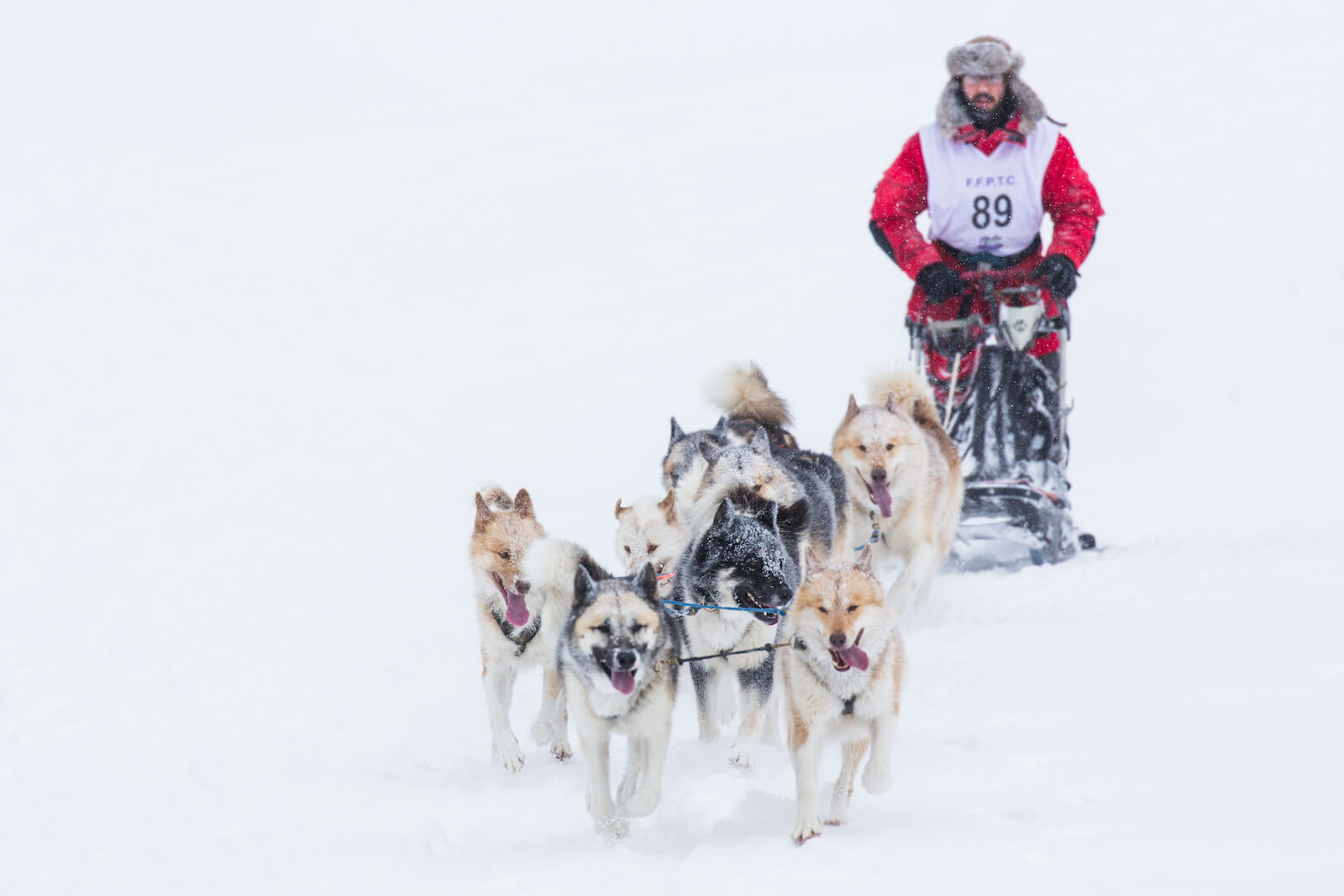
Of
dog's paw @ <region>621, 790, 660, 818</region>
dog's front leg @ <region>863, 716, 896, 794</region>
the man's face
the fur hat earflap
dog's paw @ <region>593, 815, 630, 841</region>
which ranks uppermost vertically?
the fur hat earflap

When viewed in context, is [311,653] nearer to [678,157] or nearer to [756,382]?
[756,382]

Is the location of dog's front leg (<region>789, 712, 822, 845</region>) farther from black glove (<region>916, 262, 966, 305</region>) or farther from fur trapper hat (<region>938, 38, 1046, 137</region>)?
fur trapper hat (<region>938, 38, 1046, 137</region>)

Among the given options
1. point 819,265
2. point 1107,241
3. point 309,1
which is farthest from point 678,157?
point 309,1

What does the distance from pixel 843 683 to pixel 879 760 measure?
0.70 feet

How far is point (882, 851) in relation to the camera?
3.01m

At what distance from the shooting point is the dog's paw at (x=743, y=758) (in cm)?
374

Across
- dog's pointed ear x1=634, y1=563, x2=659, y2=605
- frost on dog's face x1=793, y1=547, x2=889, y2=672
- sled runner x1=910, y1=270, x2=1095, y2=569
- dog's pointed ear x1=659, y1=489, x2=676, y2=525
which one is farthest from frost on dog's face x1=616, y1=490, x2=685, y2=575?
sled runner x1=910, y1=270, x2=1095, y2=569

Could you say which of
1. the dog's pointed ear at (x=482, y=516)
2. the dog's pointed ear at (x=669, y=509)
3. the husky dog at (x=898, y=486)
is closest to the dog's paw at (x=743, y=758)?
the dog's pointed ear at (x=669, y=509)

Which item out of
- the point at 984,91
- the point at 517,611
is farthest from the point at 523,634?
the point at 984,91

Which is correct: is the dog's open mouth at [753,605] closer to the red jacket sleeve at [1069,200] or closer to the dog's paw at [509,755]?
the dog's paw at [509,755]

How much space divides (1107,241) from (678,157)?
18.3ft

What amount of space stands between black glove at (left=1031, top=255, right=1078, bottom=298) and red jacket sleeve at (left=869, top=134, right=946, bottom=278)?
417 millimetres

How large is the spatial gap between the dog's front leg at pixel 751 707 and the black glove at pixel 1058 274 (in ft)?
7.81

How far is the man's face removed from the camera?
5.63m
